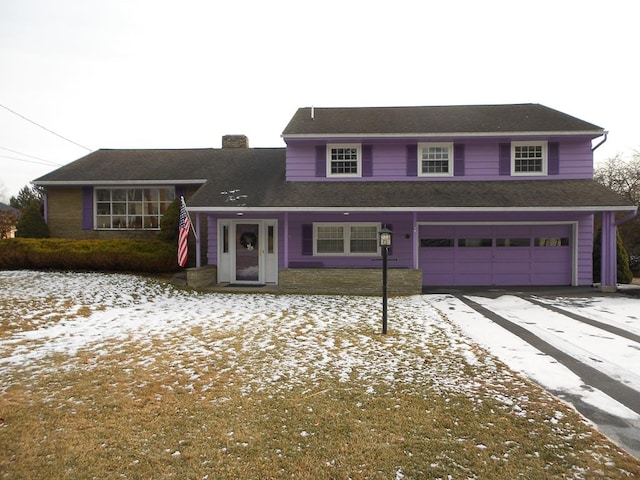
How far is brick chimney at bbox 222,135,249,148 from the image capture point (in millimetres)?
17569

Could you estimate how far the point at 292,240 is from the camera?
509 inches

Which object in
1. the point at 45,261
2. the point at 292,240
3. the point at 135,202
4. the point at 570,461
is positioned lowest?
the point at 570,461

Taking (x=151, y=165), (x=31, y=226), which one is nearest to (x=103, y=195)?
(x=151, y=165)

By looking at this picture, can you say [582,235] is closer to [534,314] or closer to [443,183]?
[443,183]

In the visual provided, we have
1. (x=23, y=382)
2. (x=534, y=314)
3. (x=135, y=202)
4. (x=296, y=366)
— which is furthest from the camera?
(x=135, y=202)

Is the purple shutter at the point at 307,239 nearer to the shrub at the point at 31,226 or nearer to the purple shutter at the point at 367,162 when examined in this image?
the purple shutter at the point at 367,162

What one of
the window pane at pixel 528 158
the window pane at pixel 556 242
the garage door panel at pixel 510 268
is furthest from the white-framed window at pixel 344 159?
the window pane at pixel 556 242

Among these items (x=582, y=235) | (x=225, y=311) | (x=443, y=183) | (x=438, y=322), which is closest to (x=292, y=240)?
(x=225, y=311)

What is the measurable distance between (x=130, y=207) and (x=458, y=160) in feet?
44.0

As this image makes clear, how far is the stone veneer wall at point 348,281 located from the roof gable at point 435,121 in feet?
16.4

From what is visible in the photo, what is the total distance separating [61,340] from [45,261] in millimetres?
9181

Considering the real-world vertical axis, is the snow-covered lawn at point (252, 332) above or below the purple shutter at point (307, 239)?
below

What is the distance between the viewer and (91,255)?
13133mm

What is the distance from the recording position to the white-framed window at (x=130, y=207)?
14.8 metres
